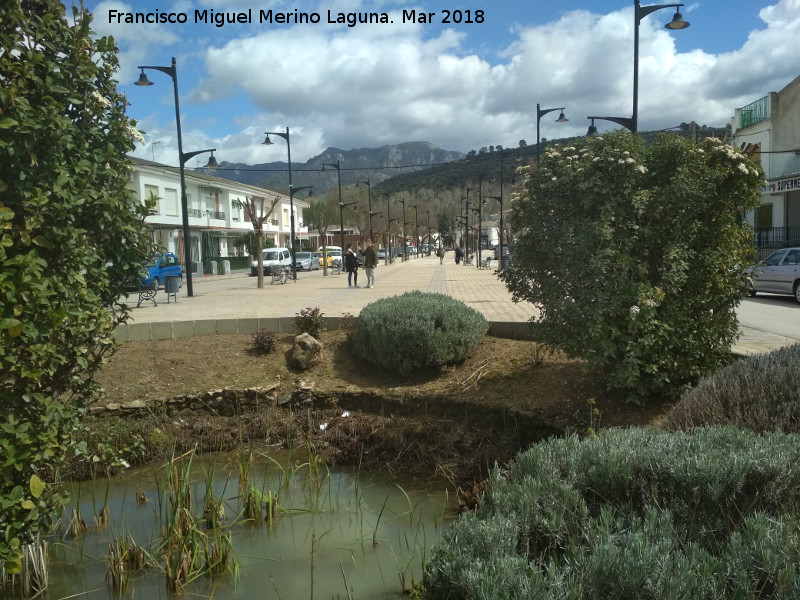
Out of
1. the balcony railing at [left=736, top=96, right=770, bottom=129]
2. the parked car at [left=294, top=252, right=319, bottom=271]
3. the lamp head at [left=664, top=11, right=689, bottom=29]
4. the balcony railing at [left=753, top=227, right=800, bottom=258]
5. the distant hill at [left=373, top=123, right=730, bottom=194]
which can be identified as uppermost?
the distant hill at [left=373, top=123, right=730, bottom=194]

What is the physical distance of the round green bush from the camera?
847 cm

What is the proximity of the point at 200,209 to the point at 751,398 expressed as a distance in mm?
50932

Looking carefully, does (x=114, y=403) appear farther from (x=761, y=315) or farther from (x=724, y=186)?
(x=761, y=315)

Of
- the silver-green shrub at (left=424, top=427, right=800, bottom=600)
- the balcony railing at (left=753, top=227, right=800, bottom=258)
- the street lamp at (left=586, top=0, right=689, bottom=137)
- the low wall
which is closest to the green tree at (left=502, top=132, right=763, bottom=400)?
the silver-green shrub at (left=424, top=427, right=800, bottom=600)

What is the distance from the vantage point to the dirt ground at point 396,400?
21.6 feet

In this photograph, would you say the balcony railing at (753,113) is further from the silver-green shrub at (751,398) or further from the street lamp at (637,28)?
the silver-green shrub at (751,398)

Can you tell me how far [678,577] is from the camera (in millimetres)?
2064

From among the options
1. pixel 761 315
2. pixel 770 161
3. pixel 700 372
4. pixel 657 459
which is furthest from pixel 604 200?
pixel 770 161

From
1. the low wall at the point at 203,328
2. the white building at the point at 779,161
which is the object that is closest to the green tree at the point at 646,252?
the low wall at the point at 203,328

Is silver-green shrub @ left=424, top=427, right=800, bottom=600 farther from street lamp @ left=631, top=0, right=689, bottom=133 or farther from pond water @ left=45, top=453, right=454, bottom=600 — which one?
street lamp @ left=631, top=0, right=689, bottom=133

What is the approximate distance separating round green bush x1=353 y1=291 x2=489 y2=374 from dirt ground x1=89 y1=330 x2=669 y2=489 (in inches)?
8.4

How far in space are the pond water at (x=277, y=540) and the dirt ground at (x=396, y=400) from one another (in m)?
0.62

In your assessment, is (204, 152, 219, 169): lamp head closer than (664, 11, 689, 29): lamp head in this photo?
No

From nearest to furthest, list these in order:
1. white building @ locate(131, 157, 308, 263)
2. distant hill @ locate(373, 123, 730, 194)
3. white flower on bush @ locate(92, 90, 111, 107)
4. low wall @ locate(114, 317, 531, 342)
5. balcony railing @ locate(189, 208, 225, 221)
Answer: white flower on bush @ locate(92, 90, 111, 107), low wall @ locate(114, 317, 531, 342), white building @ locate(131, 157, 308, 263), balcony railing @ locate(189, 208, 225, 221), distant hill @ locate(373, 123, 730, 194)
